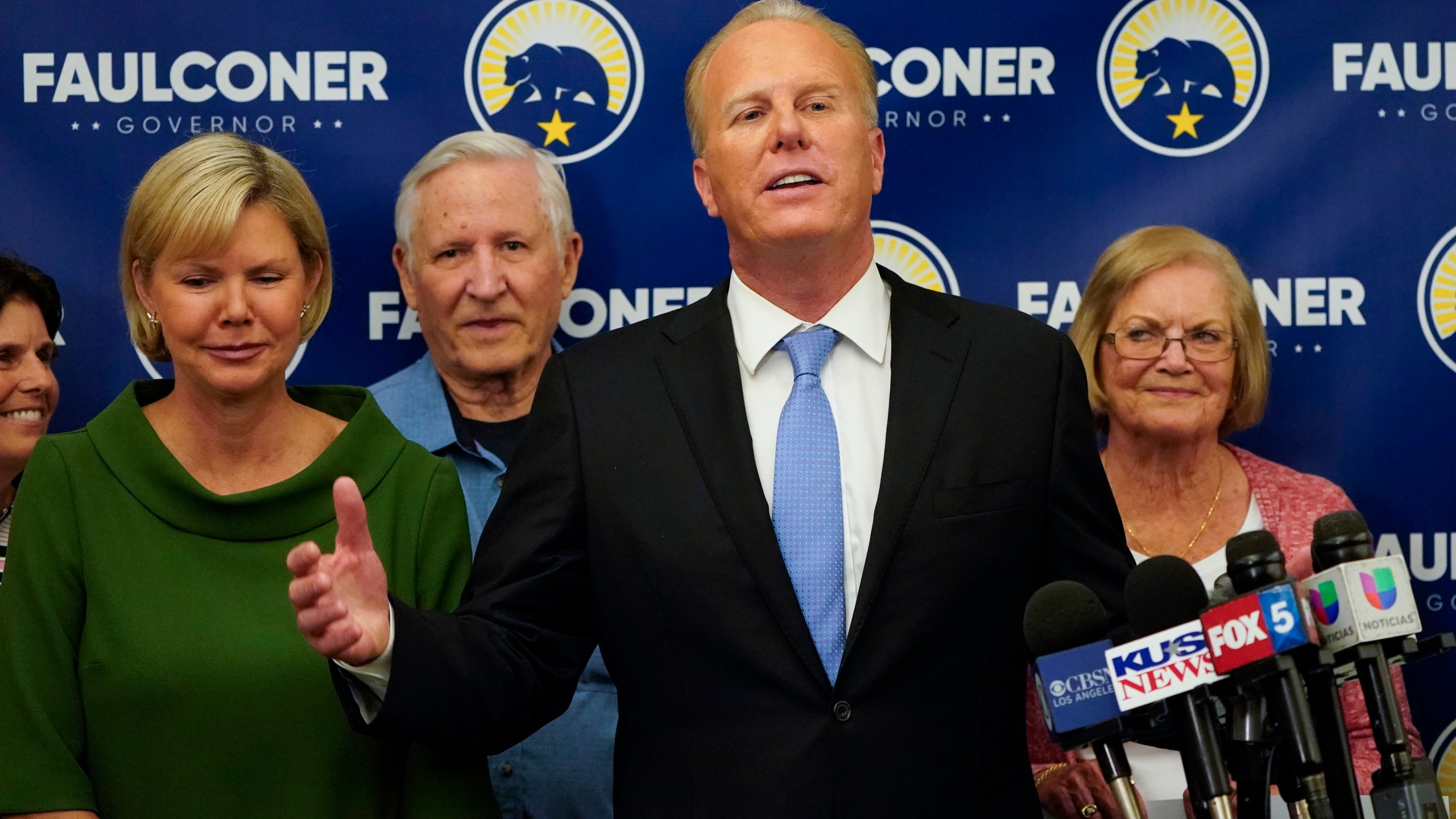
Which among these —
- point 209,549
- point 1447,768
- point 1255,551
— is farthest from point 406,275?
point 1447,768

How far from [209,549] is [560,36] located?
63.3 inches

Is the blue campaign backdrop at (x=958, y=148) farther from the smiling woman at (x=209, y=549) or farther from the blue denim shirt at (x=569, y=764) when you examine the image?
the smiling woman at (x=209, y=549)

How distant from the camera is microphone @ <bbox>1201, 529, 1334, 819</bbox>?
1.45m

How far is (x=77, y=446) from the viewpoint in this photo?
2410mm

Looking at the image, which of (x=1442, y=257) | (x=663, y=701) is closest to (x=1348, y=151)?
(x=1442, y=257)

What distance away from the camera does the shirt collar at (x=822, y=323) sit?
2.19m

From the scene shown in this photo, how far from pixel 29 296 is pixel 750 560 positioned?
1984 millimetres

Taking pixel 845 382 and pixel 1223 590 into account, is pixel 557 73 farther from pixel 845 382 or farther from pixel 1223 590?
pixel 1223 590

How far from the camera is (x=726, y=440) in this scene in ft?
6.92

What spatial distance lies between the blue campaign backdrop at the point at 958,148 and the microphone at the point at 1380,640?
6.70ft

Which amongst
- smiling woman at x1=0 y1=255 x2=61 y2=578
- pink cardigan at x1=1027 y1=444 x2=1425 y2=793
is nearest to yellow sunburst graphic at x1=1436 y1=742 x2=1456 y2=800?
pink cardigan at x1=1027 y1=444 x2=1425 y2=793

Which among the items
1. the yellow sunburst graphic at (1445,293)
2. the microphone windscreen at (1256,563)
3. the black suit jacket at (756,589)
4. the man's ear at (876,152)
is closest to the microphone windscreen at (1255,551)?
the microphone windscreen at (1256,563)

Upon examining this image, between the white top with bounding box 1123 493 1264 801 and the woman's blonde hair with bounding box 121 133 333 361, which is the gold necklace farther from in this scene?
the woman's blonde hair with bounding box 121 133 333 361

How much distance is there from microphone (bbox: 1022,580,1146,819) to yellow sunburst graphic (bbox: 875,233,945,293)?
6.51ft
